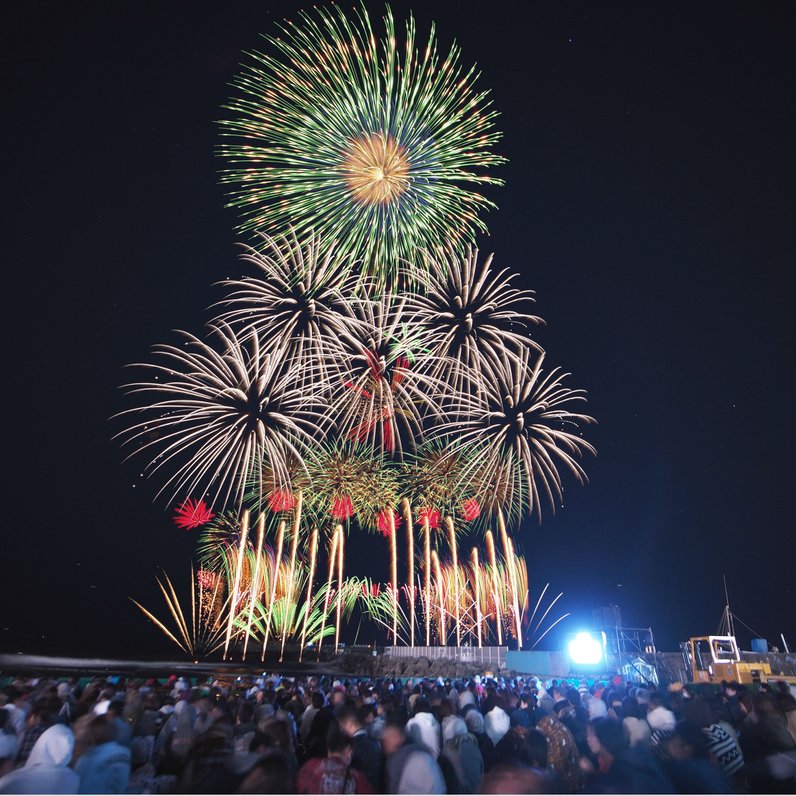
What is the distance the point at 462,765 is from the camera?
6.75 metres

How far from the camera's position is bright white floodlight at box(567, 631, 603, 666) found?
42.0 m

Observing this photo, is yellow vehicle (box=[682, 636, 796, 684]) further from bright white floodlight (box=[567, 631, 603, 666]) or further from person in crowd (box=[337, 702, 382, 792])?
person in crowd (box=[337, 702, 382, 792])

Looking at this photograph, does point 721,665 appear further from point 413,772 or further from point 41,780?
point 41,780

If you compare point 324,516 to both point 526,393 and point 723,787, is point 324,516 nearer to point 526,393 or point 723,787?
point 526,393

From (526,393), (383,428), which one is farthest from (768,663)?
(383,428)

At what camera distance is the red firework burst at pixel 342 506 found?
41500 mm

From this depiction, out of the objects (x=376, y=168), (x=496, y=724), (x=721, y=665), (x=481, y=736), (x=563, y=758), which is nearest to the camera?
(x=563, y=758)

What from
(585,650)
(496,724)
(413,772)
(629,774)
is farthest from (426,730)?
(585,650)

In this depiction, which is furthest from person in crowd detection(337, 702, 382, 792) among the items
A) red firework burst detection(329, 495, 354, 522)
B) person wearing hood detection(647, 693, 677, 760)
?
red firework burst detection(329, 495, 354, 522)

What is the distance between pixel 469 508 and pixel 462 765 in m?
37.9

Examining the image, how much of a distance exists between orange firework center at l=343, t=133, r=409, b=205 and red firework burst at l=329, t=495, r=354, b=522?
925 inches

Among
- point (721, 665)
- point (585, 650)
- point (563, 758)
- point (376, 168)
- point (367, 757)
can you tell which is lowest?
point (563, 758)

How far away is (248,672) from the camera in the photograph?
30.8 metres

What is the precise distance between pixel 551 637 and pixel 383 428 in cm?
8198
